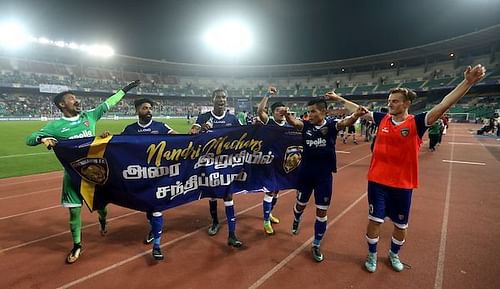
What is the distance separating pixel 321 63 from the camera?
57.5m

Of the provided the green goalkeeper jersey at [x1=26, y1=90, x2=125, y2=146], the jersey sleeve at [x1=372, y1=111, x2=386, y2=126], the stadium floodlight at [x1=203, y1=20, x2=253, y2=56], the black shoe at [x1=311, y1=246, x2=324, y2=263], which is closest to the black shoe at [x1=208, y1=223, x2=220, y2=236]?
the black shoe at [x1=311, y1=246, x2=324, y2=263]

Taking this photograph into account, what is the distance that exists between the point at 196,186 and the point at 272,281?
180cm

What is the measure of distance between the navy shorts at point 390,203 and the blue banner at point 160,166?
2.05 meters

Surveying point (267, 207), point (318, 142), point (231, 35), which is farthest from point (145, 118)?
point (231, 35)

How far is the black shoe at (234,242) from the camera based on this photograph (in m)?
4.47

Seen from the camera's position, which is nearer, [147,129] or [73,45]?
[147,129]

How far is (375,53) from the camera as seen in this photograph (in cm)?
5050

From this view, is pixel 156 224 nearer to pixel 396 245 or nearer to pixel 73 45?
pixel 396 245

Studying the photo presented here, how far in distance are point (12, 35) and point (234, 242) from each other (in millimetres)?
55744

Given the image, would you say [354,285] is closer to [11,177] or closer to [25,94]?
[11,177]

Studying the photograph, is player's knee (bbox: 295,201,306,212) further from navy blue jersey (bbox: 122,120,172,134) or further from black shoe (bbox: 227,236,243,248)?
navy blue jersey (bbox: 122,120,172,134)

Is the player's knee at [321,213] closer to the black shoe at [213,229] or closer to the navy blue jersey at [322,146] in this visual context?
the navy blue jersey at [322,146]

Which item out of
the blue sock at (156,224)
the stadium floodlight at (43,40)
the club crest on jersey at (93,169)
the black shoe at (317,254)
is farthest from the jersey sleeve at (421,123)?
the stadium floodlight at (43,40)

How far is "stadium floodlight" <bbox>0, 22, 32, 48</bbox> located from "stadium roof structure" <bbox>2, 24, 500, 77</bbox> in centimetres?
288
